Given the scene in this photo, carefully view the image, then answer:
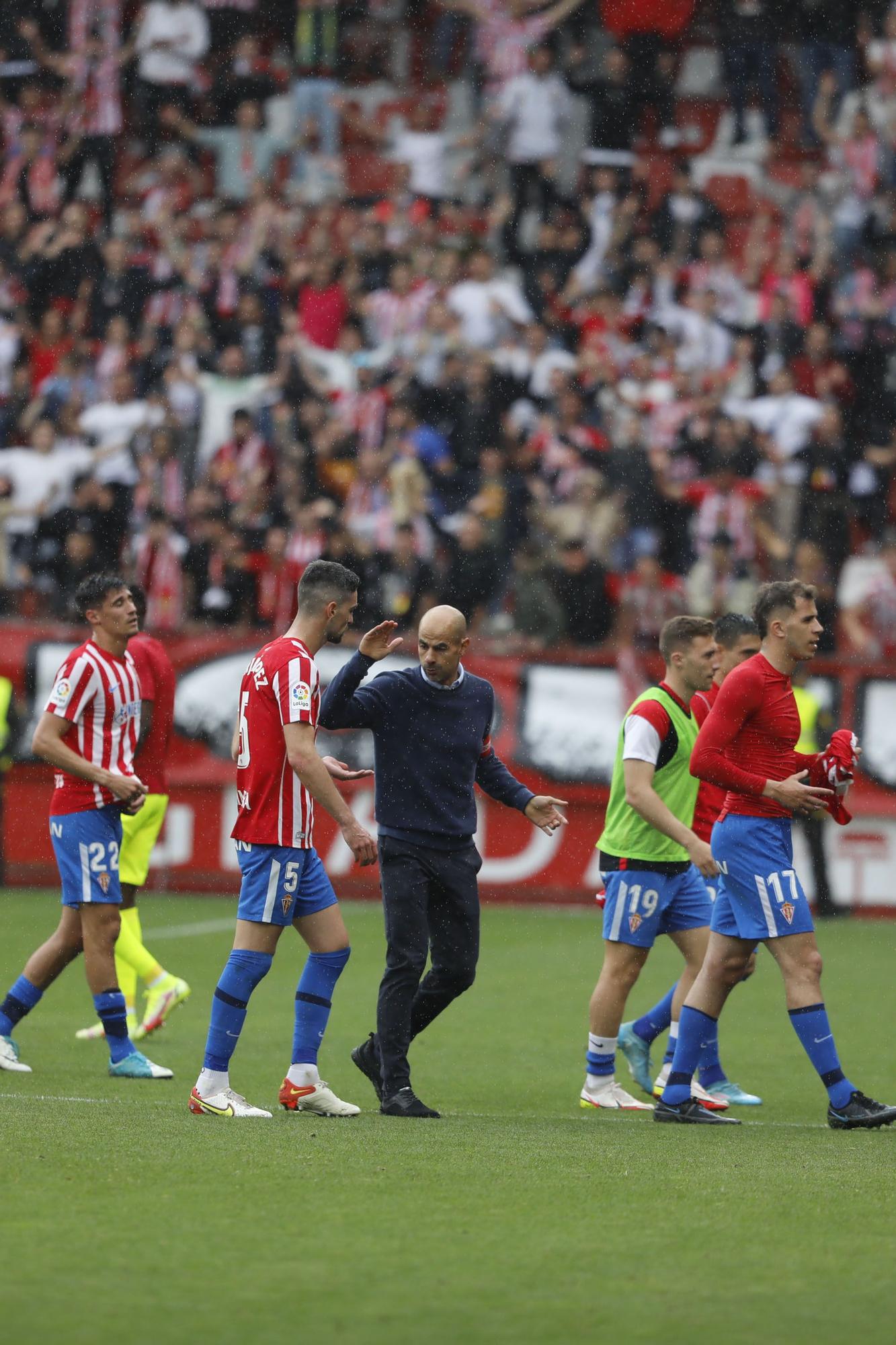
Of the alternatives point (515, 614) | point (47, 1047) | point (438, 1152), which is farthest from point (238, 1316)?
point (515, 614)

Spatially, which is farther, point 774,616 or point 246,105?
point 246,105

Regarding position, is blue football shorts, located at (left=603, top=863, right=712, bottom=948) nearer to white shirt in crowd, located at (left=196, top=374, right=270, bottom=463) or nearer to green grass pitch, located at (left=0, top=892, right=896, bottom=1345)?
green grass pitch, located at (left=0, top=892, right=896, bottom=1345)

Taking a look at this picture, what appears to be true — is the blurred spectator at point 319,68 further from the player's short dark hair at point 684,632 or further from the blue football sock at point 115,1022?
the blue football sock at point 115,1022

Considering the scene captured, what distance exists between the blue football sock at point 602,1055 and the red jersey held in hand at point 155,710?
3.00 m

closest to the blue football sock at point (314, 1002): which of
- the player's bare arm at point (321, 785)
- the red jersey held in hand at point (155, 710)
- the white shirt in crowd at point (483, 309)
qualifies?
the player's bare arm at point (321, 785)

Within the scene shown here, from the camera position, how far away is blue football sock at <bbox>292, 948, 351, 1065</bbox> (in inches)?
311

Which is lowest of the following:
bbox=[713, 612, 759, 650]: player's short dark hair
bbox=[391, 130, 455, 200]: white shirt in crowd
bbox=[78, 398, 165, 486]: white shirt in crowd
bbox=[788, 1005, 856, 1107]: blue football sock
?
bbox=[788, 1005, 856, 1107]: blue football sock

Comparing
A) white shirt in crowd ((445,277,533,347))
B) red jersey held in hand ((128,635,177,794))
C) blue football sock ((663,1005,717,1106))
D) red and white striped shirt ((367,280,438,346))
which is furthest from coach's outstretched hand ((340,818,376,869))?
red and white striped shirt ((367,280,438,346))

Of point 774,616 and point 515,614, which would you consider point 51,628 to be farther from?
point 774,616

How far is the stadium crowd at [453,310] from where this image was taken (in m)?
18.1

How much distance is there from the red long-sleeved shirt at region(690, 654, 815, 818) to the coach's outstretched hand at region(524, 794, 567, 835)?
0.62 meters

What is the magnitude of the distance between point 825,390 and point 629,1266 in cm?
1585

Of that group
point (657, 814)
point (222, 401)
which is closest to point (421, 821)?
point (657, 814)

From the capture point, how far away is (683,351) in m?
20.5
